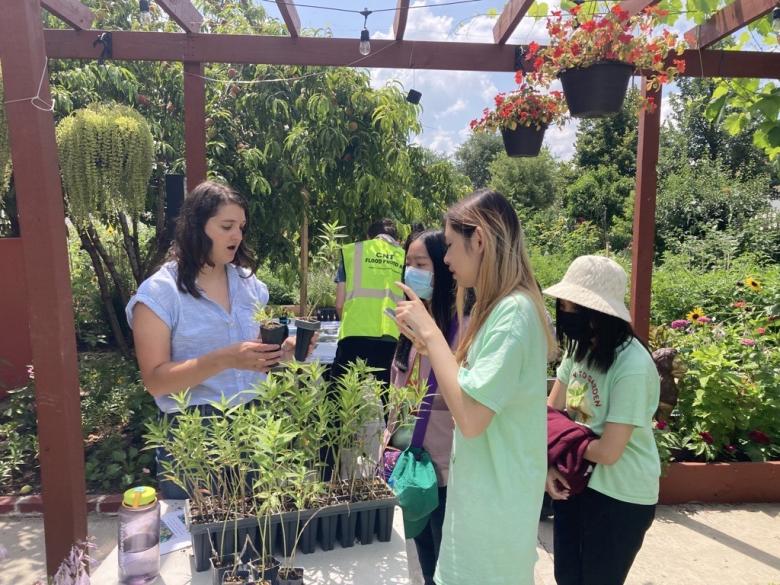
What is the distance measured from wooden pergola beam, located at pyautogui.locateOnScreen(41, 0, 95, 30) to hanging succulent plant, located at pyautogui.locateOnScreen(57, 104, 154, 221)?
47 cm

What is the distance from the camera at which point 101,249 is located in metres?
4.57

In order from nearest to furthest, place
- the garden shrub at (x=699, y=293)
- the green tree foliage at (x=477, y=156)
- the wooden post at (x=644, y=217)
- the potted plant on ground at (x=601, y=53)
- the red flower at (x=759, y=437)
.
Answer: the potted plant on ground at (x=601, y=53) < the wooden post at (x=644, y=217) < the red flower at (x=759, y=437) < the garden shrub at (x=699, y=293) < the green tree foliage at (x=477, y=156)

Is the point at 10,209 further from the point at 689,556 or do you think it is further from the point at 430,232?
the point at 689,556

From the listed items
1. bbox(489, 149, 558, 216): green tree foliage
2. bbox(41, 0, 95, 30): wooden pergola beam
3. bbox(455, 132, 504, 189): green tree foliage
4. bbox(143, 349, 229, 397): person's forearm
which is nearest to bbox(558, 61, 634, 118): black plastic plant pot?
bbox(143, 349, 229, 397): person's forearm

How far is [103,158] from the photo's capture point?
2963 millimetres

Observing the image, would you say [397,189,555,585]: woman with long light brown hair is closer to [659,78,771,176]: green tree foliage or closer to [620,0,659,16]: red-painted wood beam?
[620,0,659,16]: red-painted wood beam

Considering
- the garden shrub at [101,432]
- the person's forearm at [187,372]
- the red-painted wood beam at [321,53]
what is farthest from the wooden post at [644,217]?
the garden shrub at [101,432]

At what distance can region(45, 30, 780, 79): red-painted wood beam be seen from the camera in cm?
325

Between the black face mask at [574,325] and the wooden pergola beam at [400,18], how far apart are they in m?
1.92

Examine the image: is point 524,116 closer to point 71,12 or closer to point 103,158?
point 103,158

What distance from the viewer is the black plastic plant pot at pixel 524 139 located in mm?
3324

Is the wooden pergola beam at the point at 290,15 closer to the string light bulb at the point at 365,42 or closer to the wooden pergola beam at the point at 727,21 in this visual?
the string light bulb at the point at 365,42

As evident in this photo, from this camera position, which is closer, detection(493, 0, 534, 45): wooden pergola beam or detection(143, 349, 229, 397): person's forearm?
detection(143, 349, 229, 397): person's forearm

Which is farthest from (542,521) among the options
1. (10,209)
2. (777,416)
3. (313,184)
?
(10,209)
